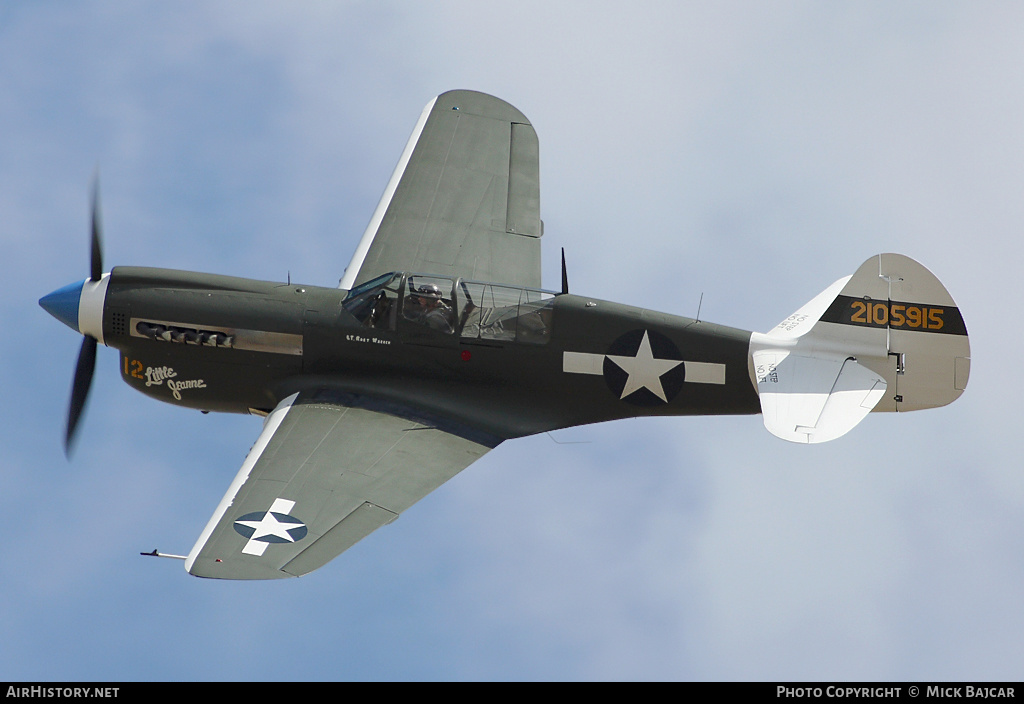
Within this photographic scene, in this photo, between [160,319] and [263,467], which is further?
[160,319]

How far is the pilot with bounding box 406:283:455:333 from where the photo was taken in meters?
15.7

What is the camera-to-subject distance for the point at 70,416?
16078 mm

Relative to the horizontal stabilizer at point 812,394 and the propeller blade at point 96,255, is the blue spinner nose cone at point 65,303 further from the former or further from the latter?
the horizontal stabilizer at point 812,394

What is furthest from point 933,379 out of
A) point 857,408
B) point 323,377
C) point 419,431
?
point 323,377

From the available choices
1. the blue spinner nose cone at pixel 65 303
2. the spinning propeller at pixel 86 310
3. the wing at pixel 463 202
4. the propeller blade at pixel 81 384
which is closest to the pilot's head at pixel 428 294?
the wing at pixel 463 202

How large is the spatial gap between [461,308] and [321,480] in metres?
2.40

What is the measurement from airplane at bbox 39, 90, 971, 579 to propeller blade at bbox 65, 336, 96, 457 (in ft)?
0.05

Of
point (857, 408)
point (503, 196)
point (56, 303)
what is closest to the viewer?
point (857, 408)

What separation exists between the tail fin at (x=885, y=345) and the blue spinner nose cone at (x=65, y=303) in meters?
7.18

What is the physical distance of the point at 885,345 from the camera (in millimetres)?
15070

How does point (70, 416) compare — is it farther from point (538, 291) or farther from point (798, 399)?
point (798, 399)

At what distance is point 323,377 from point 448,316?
4.79 feet

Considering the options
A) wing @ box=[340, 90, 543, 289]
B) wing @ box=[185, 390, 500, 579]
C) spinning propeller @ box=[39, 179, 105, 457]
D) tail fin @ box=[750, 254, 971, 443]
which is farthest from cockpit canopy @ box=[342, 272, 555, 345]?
spinning propeller @ box=[39, 179, 105, 457]

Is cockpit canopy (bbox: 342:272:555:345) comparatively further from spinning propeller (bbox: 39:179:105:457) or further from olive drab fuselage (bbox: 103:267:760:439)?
spinning propeller (bbox: 39:179:105:457)
